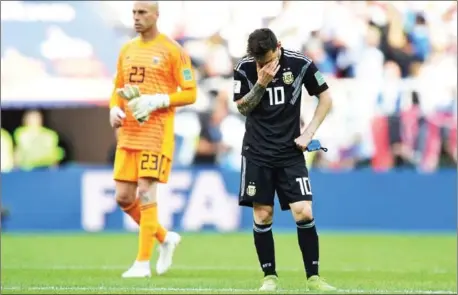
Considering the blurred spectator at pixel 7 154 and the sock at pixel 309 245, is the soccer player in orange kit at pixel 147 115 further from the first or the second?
the blurred spectator at pixel 7 154

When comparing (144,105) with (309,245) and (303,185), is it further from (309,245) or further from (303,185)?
(309,245)

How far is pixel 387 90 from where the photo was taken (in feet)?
67.5

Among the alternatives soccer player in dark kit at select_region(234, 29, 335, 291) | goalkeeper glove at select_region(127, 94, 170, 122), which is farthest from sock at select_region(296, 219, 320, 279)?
goalkeeper glove at select_region(127, 94, 170, 122)

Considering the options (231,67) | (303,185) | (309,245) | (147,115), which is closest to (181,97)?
(147,115)

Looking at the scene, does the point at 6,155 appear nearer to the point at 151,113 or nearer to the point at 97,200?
the point at 97,200

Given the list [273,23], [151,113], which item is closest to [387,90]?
[273,23]

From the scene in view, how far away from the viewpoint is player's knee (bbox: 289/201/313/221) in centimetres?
983

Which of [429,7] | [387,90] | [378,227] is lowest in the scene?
[378,227]

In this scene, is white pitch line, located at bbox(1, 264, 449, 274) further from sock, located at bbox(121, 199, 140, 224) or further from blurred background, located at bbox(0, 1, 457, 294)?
blurred background, located at bbox(0, 1, 457, 294)

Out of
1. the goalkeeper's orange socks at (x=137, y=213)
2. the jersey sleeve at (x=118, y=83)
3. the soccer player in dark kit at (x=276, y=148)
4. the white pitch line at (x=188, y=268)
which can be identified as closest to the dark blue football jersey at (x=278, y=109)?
the soccer player in dark kit at (x=276, y=148)

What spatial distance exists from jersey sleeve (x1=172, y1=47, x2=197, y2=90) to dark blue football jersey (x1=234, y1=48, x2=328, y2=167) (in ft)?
5.49

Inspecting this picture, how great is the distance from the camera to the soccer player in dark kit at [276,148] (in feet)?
32.3

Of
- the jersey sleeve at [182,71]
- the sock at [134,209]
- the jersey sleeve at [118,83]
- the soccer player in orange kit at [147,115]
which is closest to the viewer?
the soccer player in orange kit at [147,115]

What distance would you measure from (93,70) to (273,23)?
294 cm
